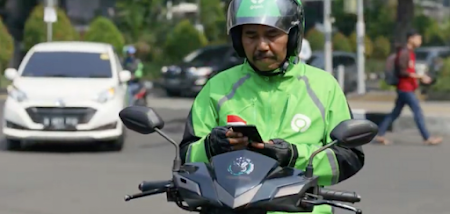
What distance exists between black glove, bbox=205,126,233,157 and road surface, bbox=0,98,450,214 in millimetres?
3627

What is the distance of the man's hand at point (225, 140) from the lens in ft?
9.29

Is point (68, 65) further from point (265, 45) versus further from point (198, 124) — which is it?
point (265, 45)

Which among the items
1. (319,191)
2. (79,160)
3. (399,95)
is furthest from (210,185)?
(399,95)

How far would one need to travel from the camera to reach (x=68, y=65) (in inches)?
520

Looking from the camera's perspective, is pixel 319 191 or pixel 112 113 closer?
pixel 319 191

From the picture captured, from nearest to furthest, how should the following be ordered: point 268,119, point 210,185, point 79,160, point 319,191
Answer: point 210,185
point 319,191
point 268,119
point 79,160

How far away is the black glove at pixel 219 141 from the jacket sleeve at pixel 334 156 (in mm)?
260

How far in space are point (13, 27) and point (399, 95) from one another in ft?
104

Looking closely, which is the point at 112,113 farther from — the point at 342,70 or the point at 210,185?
the point at 342,70

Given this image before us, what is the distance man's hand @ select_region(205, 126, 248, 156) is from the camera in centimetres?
283

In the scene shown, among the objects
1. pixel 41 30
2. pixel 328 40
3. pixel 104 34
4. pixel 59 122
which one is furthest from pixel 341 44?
pixel 59 122

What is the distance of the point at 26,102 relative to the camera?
12.3 metres

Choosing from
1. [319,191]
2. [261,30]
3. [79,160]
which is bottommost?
[79,160]

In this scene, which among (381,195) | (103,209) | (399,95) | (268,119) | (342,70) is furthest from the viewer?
(342,70)
